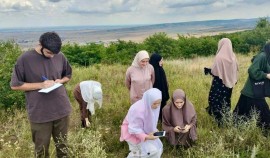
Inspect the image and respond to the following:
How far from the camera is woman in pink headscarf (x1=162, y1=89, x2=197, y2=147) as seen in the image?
4344mm

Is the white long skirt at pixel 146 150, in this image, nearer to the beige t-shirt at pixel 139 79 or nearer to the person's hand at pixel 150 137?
the person's hand at pixel 150 137

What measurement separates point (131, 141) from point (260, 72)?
6.65 ft

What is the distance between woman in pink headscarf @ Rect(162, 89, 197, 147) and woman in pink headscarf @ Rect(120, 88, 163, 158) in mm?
521

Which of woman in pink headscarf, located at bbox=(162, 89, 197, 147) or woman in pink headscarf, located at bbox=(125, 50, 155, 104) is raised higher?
woman in pink headscarf, located at bbox=(125, 50, 155, 104)

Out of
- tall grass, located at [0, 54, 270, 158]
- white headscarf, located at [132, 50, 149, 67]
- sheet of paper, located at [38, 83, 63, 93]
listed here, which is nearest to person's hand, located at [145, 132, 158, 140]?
tall grass, located at [0, 54, 270, 158]

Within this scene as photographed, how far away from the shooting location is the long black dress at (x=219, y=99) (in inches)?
199

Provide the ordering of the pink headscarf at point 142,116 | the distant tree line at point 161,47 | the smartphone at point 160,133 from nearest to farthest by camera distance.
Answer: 1. the smartphone at point 160,133
2. the pink headscarf at point 142,116
3. the distant tree line at point 161,47

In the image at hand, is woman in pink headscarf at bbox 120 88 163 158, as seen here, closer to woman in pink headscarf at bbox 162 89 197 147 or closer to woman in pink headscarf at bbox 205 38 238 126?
woman in pink headscarf at bbox 162 89 197 147

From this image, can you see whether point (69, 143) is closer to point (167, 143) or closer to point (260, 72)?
point (167, 143)

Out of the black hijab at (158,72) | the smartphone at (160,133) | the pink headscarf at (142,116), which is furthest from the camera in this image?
the black hijab at (158,72)

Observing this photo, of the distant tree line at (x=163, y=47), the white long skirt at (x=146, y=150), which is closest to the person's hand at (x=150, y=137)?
the white long skirt at (x=146, y=150)

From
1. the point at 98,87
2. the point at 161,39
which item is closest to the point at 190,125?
the point at 98,87

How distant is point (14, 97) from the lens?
604 centimetres

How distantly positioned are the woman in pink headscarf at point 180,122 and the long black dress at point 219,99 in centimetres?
86
